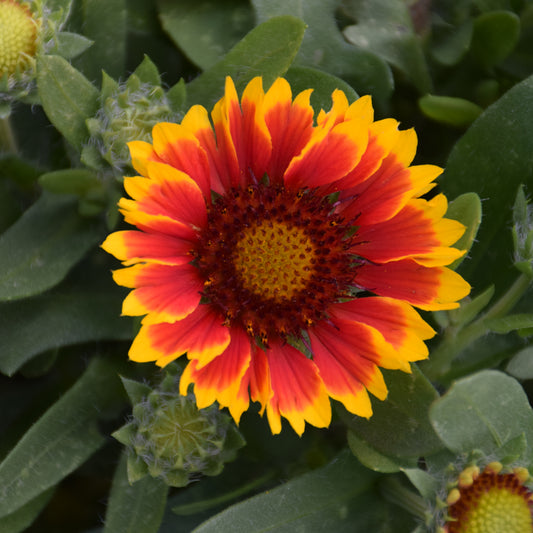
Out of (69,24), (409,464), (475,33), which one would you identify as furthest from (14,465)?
(475,33)

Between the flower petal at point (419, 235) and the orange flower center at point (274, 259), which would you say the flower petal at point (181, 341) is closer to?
the orange flower center at point (274, 259)

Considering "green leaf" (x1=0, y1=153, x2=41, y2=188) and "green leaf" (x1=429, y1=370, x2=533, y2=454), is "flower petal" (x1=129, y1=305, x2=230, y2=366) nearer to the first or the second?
"green leaf" (x1=429, y1=370, x2=533, y2=454)

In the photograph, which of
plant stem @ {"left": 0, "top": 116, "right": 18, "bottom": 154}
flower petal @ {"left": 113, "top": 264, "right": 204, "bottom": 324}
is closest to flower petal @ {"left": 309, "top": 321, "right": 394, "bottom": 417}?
flower petal @ {"left": 113, "top": 264, "right": 204, "bottom": 324}

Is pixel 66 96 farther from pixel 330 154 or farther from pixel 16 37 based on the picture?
pixel 330 154

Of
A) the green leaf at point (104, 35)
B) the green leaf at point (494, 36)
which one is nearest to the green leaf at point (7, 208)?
the green leaf at point (104, 35)

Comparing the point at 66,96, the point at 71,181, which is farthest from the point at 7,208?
the point at 66,96

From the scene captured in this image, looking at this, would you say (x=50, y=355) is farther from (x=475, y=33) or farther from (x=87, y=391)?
(x=475, y=33)
